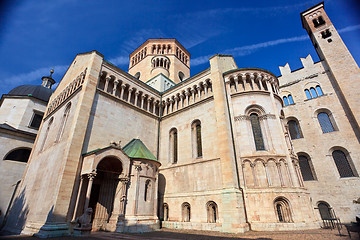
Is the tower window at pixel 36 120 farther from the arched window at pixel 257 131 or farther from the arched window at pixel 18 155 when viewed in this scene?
the arched window at pixel 257 131

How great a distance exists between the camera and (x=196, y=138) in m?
18.5

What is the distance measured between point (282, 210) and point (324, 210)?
992 centimetres

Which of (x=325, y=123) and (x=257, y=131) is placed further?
(x=325, y=123)

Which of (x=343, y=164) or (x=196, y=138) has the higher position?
(x=196, y=138)

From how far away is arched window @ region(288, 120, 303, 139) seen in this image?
22.8 metres

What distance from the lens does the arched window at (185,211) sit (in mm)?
15603

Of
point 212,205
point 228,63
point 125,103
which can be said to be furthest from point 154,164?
point 228,63

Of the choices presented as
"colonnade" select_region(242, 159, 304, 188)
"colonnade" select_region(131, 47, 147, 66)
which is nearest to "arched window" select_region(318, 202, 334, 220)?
"colonnade" select_region(242, 159, 304, 188)

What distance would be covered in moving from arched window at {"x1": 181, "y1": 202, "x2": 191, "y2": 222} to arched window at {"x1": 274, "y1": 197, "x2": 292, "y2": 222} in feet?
23.0

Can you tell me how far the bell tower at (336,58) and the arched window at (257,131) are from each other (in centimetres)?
1164

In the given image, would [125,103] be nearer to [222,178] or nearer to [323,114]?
[222,178]

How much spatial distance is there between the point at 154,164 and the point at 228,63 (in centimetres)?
1382

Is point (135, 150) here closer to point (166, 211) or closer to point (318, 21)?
point (166, 211)

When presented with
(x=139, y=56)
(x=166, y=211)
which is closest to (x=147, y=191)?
(x=166, y=211)
